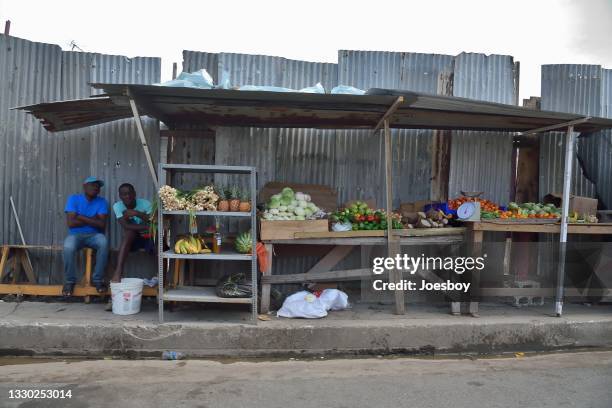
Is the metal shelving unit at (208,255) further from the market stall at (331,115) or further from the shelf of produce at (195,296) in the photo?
the market stall at (331,115)

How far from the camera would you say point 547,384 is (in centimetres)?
457

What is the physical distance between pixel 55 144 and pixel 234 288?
356 centimetres

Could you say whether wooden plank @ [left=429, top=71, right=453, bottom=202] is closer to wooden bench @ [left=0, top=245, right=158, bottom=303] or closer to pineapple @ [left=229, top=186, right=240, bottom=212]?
pineapple @ [left=229, top=186, right=240, bottom=212]

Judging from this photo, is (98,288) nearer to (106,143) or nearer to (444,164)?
(106,143)

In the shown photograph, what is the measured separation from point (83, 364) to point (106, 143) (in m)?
3.21

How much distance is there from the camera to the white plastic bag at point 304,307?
5.75 metres

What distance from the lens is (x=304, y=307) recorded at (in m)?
5.78

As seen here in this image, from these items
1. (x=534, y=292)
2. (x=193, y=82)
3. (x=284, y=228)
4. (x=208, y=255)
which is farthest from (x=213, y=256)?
(x=534, y=292)

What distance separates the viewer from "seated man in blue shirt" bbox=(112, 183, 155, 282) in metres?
6.14

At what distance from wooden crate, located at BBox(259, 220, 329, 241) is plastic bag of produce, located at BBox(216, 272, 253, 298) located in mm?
609

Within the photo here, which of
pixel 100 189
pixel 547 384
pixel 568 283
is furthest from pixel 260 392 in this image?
pixel 568 283

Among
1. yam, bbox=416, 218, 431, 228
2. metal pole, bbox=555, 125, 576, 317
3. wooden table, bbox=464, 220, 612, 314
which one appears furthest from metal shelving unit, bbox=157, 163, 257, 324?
metal pole, bbox=555, 125, 576, 317

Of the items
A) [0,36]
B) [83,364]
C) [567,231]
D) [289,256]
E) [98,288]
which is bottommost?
[83,364]

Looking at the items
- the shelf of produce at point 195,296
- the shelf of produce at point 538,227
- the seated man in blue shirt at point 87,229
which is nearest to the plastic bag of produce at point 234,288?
the shelf of produce at point 195,296
